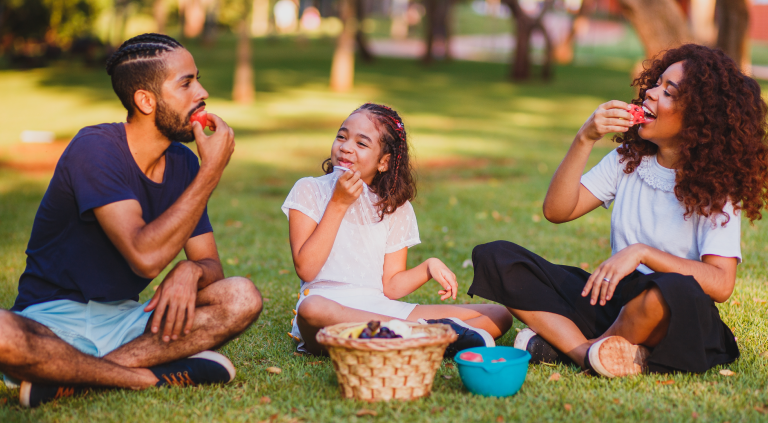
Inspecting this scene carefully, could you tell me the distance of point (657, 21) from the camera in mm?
10930

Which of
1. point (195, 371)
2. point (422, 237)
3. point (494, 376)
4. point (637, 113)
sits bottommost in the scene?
point (422, 237)

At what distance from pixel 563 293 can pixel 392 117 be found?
132cm

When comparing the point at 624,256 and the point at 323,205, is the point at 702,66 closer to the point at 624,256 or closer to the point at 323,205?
the point at 624,256

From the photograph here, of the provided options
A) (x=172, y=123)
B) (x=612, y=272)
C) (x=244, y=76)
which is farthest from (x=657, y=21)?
(x=244, y=76)

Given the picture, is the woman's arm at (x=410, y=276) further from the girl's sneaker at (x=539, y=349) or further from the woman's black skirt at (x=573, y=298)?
the girl's sneaker at (x=539, y=349)

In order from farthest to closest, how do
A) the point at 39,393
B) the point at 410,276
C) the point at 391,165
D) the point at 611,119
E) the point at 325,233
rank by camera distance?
the point at 391,165 → the point at 410,276 → the point at 325,233 → the point at 611,119 → the point at 39,393

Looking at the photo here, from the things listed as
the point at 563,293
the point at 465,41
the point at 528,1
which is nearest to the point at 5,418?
the point at 563,293

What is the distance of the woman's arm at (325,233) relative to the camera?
11.0ft

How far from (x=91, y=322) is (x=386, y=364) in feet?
4.40

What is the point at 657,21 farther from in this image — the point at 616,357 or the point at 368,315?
the point at 368,315

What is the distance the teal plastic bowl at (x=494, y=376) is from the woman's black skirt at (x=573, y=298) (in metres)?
0.50

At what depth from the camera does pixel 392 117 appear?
3934 millimetres

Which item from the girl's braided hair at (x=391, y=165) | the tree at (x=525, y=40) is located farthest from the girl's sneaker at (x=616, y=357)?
the tree at (x=525, y=40)

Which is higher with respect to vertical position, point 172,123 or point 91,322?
point 172,123
